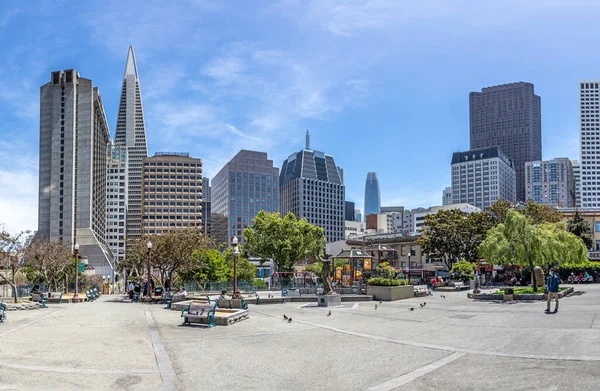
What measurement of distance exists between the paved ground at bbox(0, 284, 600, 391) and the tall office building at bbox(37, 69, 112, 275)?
13498 centimetres

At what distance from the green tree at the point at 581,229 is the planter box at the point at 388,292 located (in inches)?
1562

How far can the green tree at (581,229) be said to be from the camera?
220 feet

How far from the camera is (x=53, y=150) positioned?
151 meters

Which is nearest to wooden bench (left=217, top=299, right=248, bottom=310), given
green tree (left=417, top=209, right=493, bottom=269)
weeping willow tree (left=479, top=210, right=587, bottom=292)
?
weeping willow tree (left=479, top=210, right=587, bottom=292)

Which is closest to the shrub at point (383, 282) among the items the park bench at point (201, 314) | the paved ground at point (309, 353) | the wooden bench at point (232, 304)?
the wooden bench at point (232, 304)

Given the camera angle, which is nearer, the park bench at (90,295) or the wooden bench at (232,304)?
the wooden bench at (232,304)

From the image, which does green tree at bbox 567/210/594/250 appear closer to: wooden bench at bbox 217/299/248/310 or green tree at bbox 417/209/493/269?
green tree at bbox 417/209/493/269

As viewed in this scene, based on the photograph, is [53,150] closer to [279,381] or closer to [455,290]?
[455,290]

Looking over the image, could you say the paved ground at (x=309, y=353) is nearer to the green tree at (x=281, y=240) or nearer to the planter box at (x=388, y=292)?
the planter box at (x=388, y=292)

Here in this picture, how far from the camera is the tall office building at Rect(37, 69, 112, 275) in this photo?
488ft

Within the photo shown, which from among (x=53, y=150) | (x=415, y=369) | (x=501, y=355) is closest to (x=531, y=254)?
(x=501, y=355)

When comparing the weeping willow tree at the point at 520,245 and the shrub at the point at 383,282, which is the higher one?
the weeping willow tree at the point at 520,245

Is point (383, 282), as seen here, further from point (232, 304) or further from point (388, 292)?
point (232, 304)

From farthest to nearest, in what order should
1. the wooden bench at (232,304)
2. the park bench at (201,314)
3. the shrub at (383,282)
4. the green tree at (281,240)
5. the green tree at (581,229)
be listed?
the green tree at (581,229) < the green tree at (281,240) < the shrub at (383,282) < the wooden bench at (232,304) < the park bench at (201,314)
